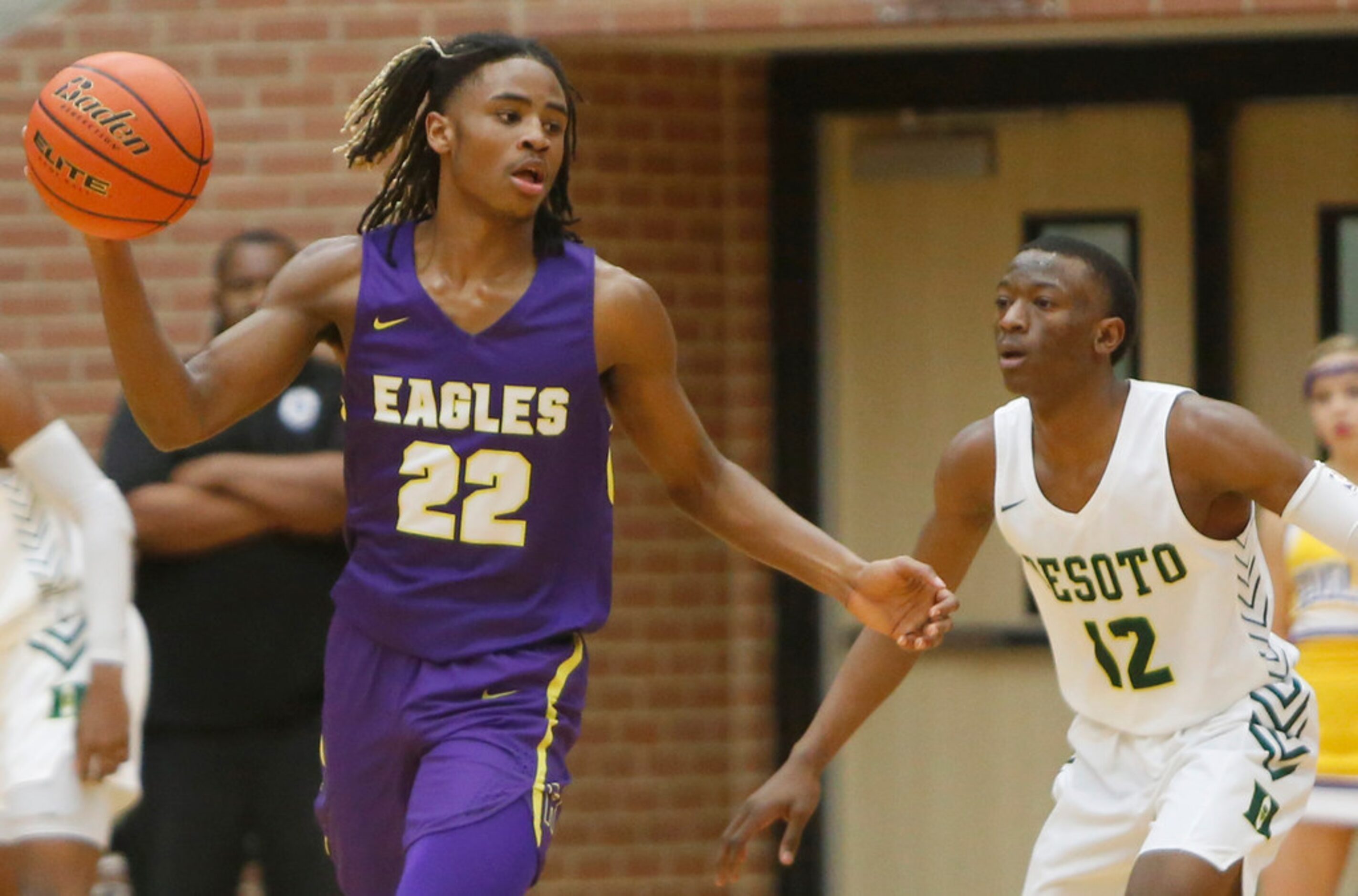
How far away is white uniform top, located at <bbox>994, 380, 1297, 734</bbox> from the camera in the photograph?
4.62 metres

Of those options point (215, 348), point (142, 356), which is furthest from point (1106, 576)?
point (142, 356)

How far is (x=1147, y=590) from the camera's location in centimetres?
464

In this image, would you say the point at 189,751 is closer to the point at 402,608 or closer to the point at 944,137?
the point at 402,608

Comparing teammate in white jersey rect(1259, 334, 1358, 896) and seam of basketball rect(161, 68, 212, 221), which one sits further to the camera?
teammate in white jersey rect(1259, 334, 1358, 896)

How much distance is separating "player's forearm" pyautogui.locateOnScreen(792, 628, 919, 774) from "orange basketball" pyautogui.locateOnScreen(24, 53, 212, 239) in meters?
1.78

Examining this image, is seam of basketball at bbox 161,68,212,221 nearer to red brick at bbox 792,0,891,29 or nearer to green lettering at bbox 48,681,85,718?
green lettering at bbox 48,681,85,718

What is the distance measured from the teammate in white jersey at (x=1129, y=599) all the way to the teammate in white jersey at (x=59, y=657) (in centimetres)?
162

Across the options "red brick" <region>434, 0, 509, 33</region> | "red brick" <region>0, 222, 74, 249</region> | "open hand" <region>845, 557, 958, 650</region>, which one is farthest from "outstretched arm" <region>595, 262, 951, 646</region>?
"red brick" <region>0, 222, 74, 249</region>

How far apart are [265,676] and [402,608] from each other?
5.34 ft

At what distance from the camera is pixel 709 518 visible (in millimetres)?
4387

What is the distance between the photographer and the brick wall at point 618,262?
23.1ft

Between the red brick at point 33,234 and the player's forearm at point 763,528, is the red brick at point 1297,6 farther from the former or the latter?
the red brick at point 33,234

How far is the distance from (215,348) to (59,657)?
60.1 inches

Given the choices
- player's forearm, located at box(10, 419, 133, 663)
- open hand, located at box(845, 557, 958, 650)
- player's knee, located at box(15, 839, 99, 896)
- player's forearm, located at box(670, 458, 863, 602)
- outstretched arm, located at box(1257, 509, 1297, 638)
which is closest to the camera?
open hand, located at box(845, 557, 958, 650)
